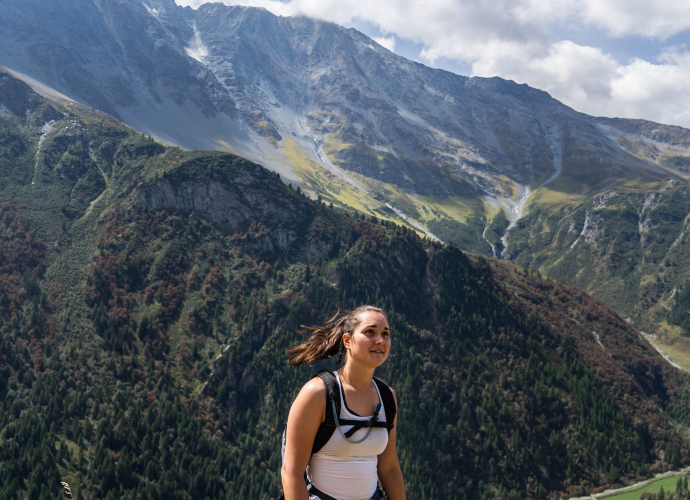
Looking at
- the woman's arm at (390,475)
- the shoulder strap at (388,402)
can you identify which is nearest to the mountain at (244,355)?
the woman's arm at (390,475)

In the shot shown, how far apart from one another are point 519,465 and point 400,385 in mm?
39437

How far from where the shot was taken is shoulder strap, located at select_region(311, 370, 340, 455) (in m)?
7.25

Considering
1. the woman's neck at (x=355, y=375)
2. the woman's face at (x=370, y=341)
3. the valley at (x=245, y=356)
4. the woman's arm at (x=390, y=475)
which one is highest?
Answer: the woman's face at (x=370, y=341)

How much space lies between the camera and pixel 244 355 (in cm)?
14750

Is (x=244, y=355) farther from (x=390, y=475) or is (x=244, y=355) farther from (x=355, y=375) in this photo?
(x=355, y=375)

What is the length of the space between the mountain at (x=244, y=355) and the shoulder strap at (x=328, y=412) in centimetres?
11236

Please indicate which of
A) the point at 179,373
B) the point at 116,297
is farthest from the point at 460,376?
the point at 116,297

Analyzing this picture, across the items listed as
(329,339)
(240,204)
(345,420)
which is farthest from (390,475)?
(240,204)

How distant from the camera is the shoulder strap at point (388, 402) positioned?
813 cm

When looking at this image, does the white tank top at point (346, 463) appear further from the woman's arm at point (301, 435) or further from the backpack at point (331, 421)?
the woman's arm at point (301, 435)

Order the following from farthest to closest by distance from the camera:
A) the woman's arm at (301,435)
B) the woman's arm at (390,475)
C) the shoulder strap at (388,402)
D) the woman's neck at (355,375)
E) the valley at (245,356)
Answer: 1. the valley at (245,356)
2. the woman's arm at (390,475)
3. the shoulder strap at (388,402)
4. the woman's neck at (355,375)
5. the woman's arm at (301,435)

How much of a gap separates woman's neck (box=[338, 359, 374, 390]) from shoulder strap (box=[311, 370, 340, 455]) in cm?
41

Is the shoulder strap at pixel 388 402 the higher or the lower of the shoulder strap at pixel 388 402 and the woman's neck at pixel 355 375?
the lower

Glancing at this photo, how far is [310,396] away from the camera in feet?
23.2
